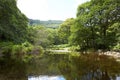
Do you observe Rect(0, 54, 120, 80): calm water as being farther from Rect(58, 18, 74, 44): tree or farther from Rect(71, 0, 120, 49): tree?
Rect(58, 18, 74, 44): tree

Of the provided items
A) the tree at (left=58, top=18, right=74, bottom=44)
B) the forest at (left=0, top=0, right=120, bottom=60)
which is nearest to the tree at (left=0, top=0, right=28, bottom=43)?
the forest at (left=0, top=0, right=120, bottom=60)

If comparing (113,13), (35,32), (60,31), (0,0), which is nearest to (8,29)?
(0,0)

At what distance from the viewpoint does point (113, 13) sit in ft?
170

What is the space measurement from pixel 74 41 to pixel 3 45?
21.8m

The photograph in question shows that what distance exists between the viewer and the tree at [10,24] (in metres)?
48.1

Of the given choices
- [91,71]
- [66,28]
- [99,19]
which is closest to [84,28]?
[99,19]

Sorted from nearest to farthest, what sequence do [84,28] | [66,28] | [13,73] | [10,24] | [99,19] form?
[13,73], [10,24], [99,19], [84,28], [66,28]

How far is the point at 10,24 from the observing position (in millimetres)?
49969

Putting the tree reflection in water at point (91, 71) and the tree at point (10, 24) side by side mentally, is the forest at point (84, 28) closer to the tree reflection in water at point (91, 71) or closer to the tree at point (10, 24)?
the tree at point (10, 24)

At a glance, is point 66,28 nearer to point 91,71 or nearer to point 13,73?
point 91,71

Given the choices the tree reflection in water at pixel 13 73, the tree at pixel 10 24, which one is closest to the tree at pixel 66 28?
the tree at pixel 10 24

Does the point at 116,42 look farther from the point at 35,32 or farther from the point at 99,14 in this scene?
the point at 35,32

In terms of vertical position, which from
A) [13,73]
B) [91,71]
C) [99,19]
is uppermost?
[99,19]

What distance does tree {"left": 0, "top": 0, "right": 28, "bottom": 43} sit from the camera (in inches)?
1894
